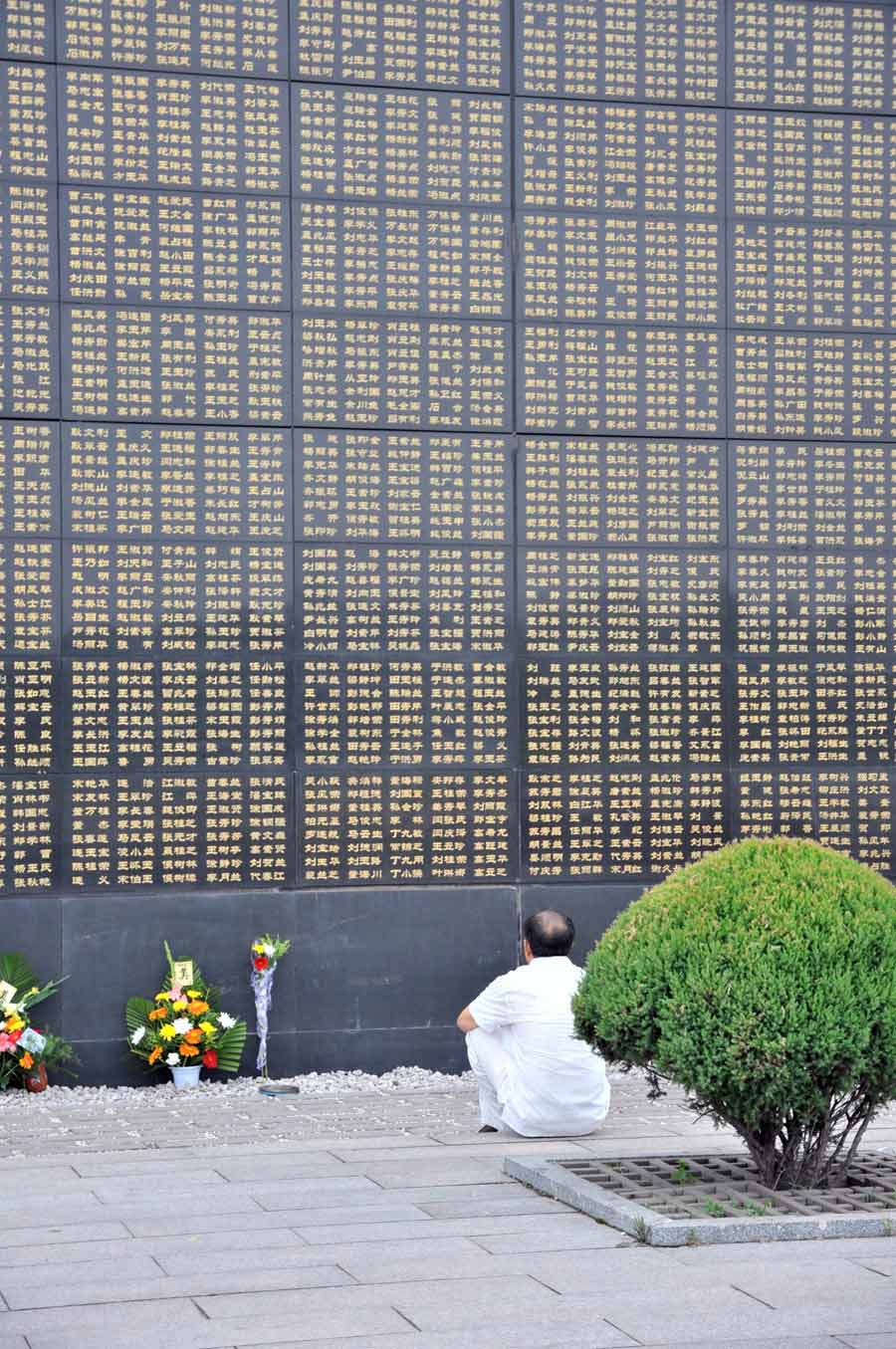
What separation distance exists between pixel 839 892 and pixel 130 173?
6.14 meters

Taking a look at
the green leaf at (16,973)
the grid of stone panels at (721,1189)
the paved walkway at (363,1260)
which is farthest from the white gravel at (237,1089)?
the grid of stone panels at (721,1189)

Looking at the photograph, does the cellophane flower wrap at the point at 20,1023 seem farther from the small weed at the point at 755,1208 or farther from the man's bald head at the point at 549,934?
the small weed at the point at 755,1208

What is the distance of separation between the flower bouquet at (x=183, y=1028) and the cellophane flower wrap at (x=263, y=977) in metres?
0.12

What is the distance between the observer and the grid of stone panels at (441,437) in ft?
32.7

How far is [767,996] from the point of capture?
6273 millimetres

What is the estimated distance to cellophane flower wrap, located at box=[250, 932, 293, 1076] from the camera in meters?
9.84

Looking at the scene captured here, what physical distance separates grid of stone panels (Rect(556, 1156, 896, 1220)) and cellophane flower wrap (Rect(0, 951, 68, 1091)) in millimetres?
3444

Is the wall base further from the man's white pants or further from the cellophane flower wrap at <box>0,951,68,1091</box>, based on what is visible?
the man's white pants

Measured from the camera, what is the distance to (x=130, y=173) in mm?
10102

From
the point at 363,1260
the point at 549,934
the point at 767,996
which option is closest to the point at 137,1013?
the point at 549,934

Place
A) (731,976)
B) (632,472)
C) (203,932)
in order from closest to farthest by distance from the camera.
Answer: (731,976) → (203,932) → (632,472)

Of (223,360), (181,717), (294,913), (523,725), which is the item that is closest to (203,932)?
(294,913)

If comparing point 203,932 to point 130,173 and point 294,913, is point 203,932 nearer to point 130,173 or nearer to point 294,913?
point 294,913

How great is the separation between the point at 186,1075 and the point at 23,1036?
959mm
